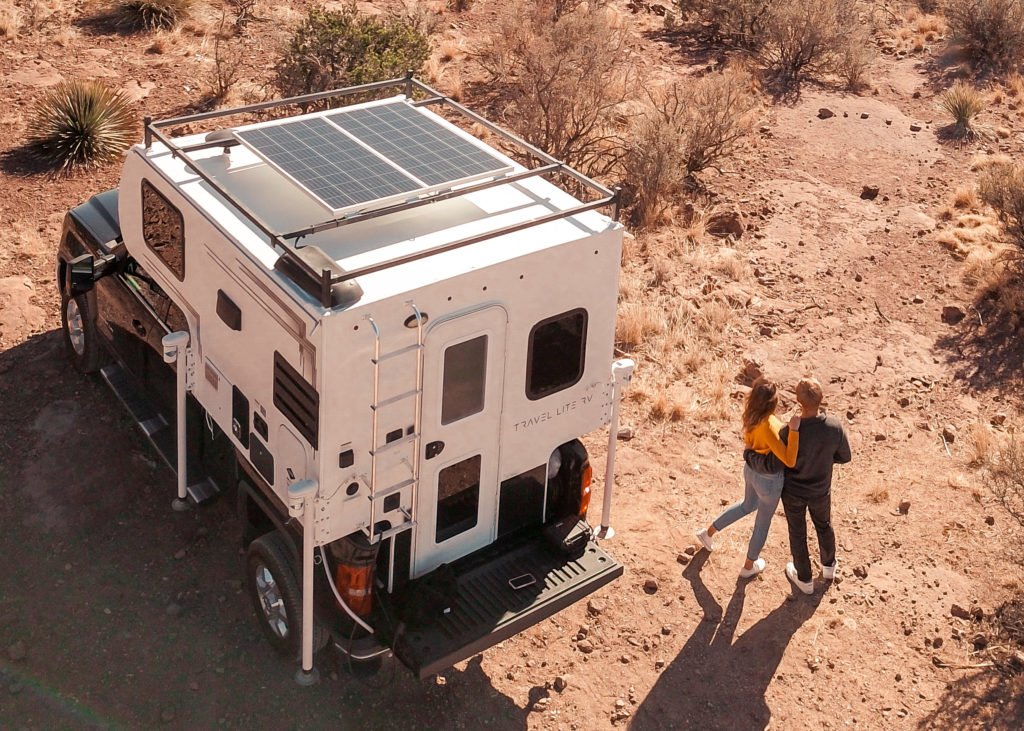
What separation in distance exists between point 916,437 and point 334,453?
555cm

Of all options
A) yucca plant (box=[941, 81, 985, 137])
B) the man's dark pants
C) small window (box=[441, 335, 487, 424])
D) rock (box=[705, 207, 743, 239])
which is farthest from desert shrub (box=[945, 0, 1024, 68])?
small window (box=[441, 335, 487, 424])

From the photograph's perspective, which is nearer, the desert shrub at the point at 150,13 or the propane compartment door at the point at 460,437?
the propane compartment door at the point at 460,437

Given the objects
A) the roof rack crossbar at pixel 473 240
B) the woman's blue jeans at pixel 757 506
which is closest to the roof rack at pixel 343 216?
the roof rack crossbar at pixel 473 240

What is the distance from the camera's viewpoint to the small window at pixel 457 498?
6.25 metres

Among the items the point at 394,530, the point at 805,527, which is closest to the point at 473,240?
the point at 394,530

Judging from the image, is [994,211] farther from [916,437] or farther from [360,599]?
[360,599]

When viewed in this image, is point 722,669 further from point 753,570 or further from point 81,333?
point 81,333

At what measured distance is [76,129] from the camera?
1188 cm

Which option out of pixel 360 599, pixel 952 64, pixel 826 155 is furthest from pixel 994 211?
pixel 360 599

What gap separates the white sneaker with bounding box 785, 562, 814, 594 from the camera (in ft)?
24.7

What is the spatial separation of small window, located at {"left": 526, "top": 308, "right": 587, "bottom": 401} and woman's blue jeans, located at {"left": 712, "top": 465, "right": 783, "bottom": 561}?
1.44 metres

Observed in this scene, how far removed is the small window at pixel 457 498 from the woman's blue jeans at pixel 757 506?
1848 millimetres

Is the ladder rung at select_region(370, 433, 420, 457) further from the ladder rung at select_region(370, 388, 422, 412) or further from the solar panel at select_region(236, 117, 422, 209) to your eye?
the solar panel at select_region(236, 117, 422, 209)

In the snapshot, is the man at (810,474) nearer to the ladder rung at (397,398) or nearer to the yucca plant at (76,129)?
the ladder rung at (397,398)
